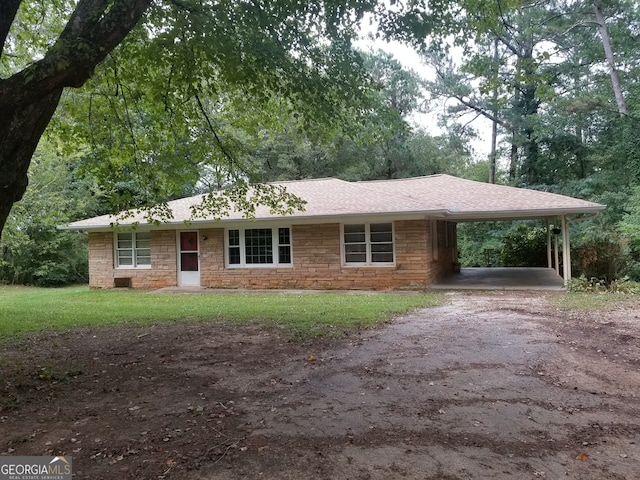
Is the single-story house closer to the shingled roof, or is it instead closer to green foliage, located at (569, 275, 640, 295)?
the shingled roof

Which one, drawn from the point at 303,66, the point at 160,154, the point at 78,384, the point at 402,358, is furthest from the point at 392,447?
the point at 160,154

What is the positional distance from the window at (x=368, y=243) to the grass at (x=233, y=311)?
5.32 feet

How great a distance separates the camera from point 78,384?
16.9 feet

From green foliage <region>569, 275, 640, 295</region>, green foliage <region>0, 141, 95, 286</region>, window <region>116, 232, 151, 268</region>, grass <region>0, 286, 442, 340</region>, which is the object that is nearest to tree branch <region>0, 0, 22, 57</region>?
grass <region>0, 286, 442, 340</region>

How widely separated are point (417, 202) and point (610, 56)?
13.4 m

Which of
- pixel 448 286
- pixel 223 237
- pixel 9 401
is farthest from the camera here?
pixel 223 237

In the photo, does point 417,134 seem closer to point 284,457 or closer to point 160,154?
point 160,154

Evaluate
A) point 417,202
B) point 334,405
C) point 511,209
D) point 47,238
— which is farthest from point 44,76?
point 47,238

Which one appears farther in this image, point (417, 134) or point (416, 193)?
point (417, 134)

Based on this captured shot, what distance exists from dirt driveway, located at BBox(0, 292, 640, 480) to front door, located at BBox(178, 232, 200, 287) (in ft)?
29.1

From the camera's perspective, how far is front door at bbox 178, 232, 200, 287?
53.6 feet

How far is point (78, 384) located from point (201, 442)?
236 centimetres

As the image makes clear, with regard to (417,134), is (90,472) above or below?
below

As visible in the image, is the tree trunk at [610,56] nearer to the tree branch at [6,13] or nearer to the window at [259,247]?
the window at [259,247]
